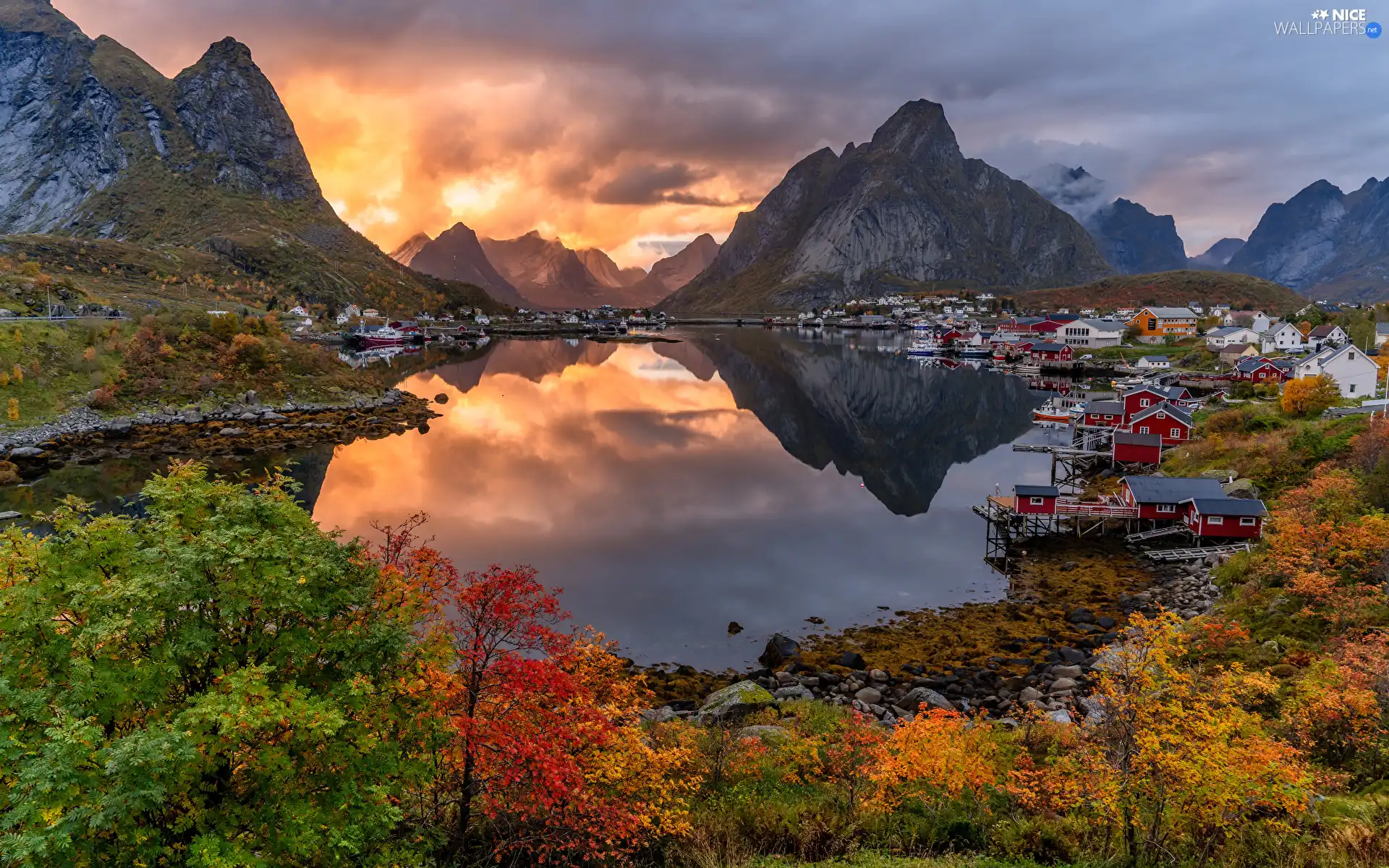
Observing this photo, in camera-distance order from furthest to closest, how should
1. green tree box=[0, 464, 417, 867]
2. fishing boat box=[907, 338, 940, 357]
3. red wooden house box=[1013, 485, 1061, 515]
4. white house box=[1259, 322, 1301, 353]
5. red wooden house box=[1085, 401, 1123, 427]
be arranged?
fishing boat box=[907, 338, 940, 357] < white house box=[1259, 322, 1301, 353] < red wooden house box=[1085, 401, 1123, 427] < red wooden house box=[1013, 485, 1061, 515] < green tree box=[0, 464, 417, 867]

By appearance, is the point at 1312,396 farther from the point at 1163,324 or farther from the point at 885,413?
the point at 1163,324

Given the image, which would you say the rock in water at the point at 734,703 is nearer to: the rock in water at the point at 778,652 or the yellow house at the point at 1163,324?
the rock in water at the point at 778,652

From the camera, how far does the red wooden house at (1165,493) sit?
144 ft

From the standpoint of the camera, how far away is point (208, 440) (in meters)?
65.9

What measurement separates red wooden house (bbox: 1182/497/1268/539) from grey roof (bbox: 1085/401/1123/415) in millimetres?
30745

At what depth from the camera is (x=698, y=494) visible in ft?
184

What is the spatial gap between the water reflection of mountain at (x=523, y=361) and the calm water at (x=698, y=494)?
16862 mm

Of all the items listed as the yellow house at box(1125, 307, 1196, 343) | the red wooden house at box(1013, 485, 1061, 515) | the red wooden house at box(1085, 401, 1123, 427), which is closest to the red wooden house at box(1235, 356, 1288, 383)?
the red wooden house at box(1085, 401, 1123, 427)

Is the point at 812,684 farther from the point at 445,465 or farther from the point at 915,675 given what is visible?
the point at 445,465

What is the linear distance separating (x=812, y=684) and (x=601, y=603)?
1196 centimetres

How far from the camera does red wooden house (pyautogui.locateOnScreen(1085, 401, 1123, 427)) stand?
70.8m

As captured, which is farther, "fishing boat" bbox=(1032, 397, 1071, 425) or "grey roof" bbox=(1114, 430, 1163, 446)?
"fishing boat" bbox=(1032, 397, 1071, 425)

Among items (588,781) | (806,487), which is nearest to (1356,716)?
→ (588,781)

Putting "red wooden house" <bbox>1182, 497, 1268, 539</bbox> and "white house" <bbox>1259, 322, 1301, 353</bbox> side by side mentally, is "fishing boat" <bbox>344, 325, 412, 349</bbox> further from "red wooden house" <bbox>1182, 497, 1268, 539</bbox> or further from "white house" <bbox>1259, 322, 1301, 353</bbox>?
"white house" <bbox>1259, 322, 1301, 353</bbox>
